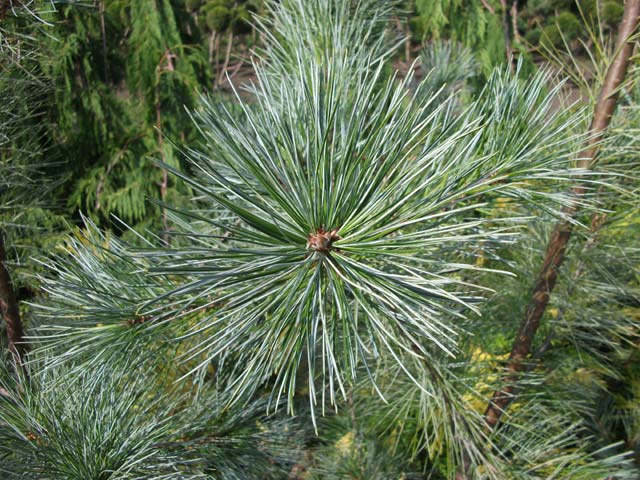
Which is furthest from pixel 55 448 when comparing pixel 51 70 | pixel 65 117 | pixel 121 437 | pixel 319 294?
pixel 65 117

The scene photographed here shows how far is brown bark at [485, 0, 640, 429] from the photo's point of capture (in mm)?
471

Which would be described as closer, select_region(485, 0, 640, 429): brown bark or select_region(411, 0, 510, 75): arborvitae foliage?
select_region(485, 0, 640, 429): brown bark

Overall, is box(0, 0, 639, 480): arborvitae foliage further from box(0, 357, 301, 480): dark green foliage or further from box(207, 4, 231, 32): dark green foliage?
box(207, 4, 231, 32): dark green foliage

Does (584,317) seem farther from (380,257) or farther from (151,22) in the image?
(151,22)

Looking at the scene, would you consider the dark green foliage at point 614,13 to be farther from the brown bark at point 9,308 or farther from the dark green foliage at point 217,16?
the dark green foliage at point 217,16

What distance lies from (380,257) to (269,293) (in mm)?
72

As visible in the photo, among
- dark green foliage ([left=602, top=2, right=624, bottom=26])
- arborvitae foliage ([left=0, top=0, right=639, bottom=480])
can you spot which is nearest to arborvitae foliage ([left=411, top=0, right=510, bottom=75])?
dark green foliage ([left=602, top=2, right=624, bottom=26])

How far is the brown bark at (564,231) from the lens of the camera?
0.47m

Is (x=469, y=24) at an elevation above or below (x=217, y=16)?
above

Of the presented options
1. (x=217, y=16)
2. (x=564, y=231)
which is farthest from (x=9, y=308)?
(x=217, y=16)

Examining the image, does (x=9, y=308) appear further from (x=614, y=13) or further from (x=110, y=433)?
(x=614, y=13)

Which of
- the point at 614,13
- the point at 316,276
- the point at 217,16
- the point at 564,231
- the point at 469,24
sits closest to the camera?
the point at 316,276

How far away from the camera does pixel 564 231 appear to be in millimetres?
552

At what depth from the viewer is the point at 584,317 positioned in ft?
2.19
